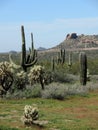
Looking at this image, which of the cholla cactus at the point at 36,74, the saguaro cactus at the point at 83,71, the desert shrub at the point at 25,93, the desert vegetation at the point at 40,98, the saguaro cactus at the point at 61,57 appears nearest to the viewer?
the desert vegetation at the point at 40,98

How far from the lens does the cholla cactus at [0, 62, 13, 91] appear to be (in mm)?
24197

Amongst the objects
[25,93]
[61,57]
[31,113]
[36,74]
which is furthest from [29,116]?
[61,57]

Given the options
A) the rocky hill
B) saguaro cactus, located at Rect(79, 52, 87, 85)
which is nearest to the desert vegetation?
saguaro cactus, located at Rect(79, 52, 87, 85)

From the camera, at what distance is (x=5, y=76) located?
2461cm

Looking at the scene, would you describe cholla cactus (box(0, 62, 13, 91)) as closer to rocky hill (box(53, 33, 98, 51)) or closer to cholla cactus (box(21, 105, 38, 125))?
cholla cactus (box(21, 105, 38, 125))

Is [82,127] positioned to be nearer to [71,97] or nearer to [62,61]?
[71,97]

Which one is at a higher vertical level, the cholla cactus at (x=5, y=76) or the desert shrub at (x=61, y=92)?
the cholla cactus at (x=5, y=76)

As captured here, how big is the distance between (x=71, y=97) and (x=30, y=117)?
41.6 ft

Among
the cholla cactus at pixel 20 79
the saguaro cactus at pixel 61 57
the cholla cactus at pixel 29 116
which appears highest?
the cholla cactus at pixel 29 116

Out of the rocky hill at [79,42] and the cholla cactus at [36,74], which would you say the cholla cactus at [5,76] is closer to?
the cholla cactus at [36,74]

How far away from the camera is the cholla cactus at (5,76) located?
79.4 feet

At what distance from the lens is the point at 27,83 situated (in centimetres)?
2900

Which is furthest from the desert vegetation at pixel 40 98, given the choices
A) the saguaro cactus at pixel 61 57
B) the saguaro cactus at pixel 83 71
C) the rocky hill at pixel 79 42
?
the rocky hill at pixel 79 42

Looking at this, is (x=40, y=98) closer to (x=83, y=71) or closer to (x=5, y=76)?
(x=5, y=76)
